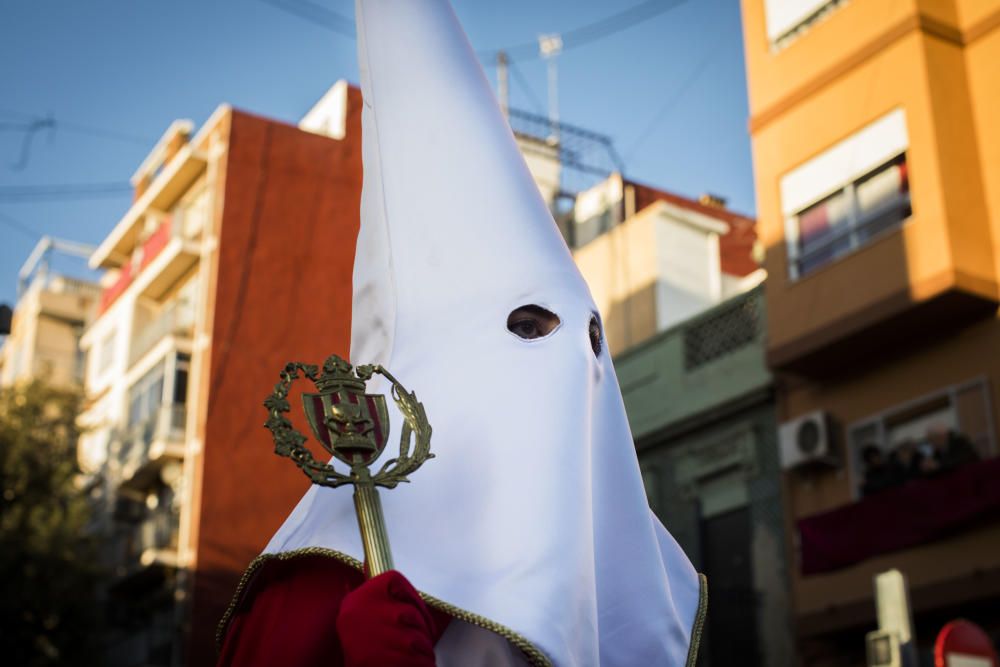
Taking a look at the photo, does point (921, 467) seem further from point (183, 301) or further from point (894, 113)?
point (183, 301)

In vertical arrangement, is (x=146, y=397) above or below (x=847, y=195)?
above

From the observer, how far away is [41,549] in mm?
21594

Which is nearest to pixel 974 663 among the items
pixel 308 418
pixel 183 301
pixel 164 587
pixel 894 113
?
pixel 308 418

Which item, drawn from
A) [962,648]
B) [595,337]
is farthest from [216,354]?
[595,337]

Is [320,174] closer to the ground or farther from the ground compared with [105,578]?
farther from the ground

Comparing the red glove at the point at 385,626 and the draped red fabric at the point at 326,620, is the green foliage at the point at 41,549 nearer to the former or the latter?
the draped red fabric at the point at 326,620

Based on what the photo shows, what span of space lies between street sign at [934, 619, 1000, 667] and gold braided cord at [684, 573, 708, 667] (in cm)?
415

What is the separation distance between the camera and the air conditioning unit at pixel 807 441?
14.8 meters

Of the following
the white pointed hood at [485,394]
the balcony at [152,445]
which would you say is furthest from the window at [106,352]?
the white pointed hood at [485,394]

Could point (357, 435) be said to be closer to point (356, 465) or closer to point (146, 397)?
point (356, 465)

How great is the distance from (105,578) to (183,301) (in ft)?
23.0

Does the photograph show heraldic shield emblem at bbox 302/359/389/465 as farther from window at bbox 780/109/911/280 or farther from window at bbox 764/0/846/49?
window at bbox 764/0/846/49

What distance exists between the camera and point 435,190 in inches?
169

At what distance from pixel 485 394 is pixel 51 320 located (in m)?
32.3
